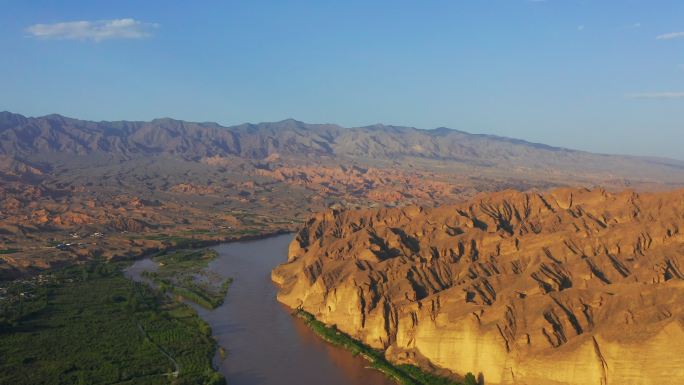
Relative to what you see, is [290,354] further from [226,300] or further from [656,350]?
[656,350]

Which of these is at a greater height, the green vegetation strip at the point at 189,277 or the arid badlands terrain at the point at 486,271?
the arid badlands terrain at the point at 486,271

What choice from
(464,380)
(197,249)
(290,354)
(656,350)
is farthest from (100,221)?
(656,350)

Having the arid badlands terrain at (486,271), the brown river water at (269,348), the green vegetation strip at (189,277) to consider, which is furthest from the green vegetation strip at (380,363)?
the green vegetation strip at (189,277)

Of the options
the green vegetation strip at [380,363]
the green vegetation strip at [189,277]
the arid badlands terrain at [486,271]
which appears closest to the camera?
the arid badlands terrain at [486,271]

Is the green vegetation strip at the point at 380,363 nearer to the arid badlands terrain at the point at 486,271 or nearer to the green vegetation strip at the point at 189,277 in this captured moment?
the arid badlands terrain at the point at 486,271

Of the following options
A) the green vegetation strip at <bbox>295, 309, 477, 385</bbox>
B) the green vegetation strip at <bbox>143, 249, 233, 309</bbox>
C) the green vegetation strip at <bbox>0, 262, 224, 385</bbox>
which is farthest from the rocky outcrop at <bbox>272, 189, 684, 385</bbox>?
the green vegetation strip at <bbox>0, 262, 224, 385</bbox>
